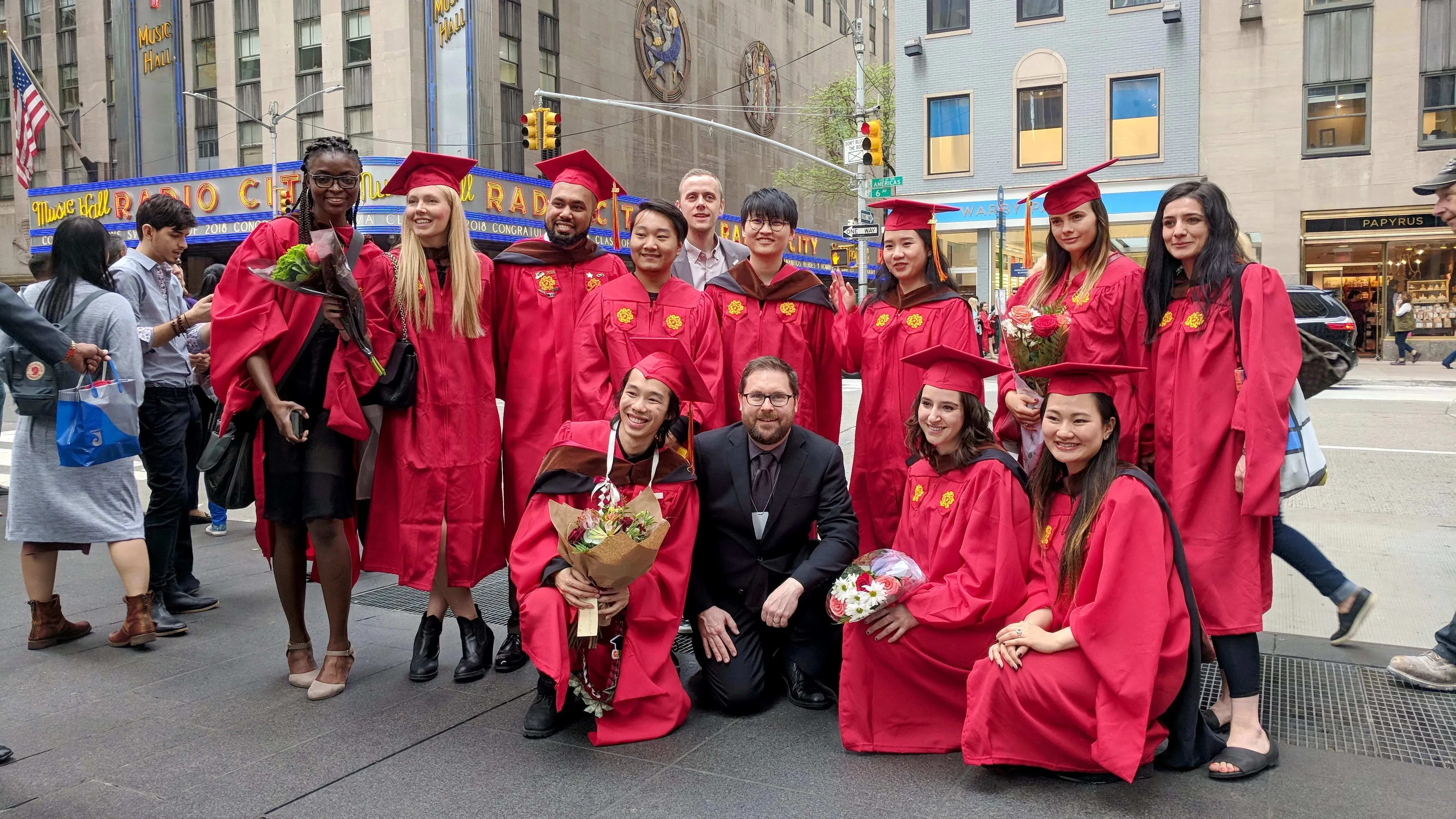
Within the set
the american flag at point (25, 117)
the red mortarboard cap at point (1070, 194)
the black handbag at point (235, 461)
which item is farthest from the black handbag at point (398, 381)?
the american flag at point (25, 117)

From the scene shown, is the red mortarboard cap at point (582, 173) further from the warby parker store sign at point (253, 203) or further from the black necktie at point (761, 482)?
the warby parker store sign at point (253, 203)

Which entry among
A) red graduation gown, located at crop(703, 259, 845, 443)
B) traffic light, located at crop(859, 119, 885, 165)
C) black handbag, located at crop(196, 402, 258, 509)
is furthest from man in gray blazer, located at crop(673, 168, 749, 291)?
traffic light, located at crop(859, 119, 885, 165)

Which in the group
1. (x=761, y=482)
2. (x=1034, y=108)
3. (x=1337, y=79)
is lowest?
(x=761, y=482)

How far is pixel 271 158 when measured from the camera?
97.2 ft

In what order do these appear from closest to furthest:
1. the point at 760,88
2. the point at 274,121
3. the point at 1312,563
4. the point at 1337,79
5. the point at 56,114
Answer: the point at 1312,563
the point at 1337,79
the point at 274,121
the point at 56,114
the point at 760,88

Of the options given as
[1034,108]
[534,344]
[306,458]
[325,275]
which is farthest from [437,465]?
[1034,108]

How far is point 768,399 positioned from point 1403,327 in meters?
24.2

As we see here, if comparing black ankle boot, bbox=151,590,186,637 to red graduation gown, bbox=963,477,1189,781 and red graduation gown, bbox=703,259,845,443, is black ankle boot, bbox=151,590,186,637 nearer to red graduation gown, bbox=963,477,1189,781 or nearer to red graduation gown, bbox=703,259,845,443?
red graduation gown, bbox=703,259,845,443

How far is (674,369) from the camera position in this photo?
393cm

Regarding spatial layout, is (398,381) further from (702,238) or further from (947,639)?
(947,639)

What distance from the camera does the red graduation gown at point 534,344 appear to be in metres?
4.69

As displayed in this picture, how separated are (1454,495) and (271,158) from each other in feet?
96.8

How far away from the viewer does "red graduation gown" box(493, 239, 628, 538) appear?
4691mm

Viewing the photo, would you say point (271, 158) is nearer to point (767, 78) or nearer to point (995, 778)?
point (767, 78)
